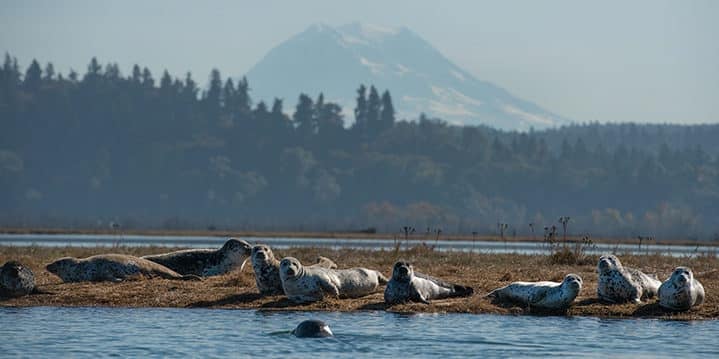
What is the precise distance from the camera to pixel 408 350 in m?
19.2

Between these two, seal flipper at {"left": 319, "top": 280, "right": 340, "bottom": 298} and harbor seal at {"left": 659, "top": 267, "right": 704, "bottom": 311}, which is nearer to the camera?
harbor seal at {"left": 659, "top": 267, "right": 704, "bottom": 311}

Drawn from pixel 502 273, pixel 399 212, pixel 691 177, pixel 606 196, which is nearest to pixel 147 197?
pixel 399 212

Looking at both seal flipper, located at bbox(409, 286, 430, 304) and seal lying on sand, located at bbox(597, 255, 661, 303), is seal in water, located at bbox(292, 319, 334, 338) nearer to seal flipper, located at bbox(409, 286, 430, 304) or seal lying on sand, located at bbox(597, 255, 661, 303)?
seal flipper, located at bbox(409, 286, 430, 304)

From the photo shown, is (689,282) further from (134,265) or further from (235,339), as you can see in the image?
(134,265)

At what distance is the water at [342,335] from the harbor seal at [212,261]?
4.90 metres

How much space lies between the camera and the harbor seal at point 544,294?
22.9 meters

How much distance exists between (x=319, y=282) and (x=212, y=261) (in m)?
4.93

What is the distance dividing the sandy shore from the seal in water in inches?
133

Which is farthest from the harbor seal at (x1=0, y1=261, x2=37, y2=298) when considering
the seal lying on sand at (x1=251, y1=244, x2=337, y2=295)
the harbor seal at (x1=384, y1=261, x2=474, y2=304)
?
the harbor seal at (x1=384, y1=261, x2=474, y2=304)

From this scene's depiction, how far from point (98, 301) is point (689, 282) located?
32.7 ft

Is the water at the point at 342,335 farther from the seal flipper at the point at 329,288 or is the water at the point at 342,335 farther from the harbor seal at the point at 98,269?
the harbor seal at the point at 98,269

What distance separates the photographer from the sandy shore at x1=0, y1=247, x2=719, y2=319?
23.2 metres

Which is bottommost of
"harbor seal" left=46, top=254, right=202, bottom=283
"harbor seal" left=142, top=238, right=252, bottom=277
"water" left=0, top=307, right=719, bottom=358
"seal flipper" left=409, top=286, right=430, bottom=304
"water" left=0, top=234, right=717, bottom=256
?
"water" left=0, top=307, right=719, bottom=358

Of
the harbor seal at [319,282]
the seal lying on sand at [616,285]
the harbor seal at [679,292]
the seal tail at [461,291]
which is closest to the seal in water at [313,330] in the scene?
the harbor seal at [319,282]
